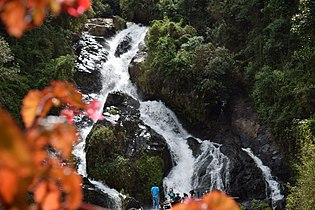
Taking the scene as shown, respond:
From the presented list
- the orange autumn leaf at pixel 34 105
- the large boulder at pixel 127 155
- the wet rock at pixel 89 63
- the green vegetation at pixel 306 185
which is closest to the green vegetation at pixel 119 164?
the large boulder at pixel 127 155

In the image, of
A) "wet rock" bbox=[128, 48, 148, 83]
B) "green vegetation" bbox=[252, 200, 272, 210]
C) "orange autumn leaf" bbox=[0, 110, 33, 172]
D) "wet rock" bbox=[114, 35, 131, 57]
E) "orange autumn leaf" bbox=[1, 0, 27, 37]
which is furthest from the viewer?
"wet rock" bbox=[114, 35, 131, 57]

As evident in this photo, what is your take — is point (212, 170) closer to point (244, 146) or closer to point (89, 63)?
point (244, 146)

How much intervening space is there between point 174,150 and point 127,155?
1.98m

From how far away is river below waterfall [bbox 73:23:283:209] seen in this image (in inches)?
496

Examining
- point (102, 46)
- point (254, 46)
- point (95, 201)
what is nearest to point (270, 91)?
point (254, 46)

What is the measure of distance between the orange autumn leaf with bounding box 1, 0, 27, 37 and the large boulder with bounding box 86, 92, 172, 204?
1216cm

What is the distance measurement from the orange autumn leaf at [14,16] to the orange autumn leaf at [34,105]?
8.5 inches

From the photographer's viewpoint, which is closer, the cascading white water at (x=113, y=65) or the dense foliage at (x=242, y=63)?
the dense foliage at (x=242, y=63)

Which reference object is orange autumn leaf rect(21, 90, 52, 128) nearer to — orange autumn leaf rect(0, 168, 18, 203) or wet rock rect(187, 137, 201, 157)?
orange autumn leaf rect(0, 168, 18, 203)

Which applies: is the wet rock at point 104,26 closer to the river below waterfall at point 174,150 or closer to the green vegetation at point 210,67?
the green vegetation at point 210,67

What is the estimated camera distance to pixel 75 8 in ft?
3.23

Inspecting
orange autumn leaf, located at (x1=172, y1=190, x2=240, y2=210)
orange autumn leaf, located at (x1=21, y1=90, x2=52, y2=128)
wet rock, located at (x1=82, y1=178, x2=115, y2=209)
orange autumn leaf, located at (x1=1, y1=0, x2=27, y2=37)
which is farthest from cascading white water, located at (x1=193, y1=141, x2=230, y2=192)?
orange autumn leaf, located at (x1=1, y1=0, x2=27, y2=37)

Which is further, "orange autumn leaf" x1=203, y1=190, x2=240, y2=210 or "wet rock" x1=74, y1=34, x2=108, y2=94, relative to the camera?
"wet rock" x1=74, y1=34, x2=108, y2=94

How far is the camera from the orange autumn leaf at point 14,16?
726 millimetres
